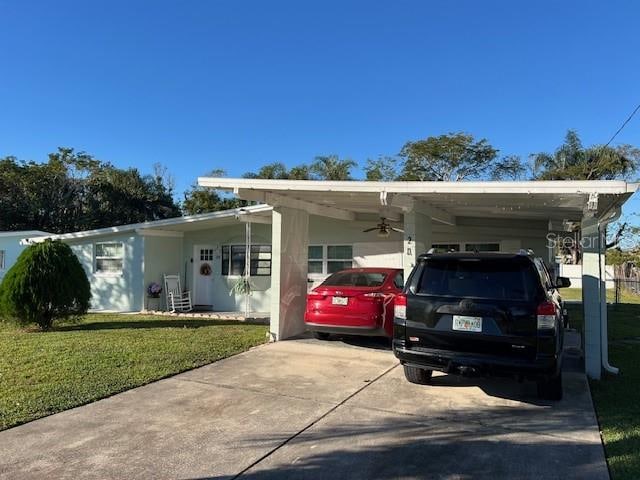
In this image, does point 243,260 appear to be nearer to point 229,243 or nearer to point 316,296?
point 229,243

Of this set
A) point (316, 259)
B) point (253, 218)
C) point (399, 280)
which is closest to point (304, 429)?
point (399, 280)

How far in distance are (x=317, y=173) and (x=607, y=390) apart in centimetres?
3315

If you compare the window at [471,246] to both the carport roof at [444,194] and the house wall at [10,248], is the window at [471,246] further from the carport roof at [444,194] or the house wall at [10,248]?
the house wall at [10,248]

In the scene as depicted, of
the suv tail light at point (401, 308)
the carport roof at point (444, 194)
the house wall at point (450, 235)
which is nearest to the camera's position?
the suv tail light at point (401, 308)

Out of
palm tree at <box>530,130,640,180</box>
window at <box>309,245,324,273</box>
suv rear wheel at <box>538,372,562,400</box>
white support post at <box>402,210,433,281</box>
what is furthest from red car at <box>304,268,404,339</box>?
palm tree at <box>530,130,640,180</box>

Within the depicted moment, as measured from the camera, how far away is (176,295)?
15758mm

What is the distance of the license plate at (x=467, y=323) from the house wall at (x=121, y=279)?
11984mm

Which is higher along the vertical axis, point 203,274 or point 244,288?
point 203,274

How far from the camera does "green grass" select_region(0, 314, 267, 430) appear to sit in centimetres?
A: 582

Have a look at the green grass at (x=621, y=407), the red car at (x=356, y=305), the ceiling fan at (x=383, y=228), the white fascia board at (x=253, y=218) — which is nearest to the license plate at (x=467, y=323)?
the green grass at (x=621, y=407)

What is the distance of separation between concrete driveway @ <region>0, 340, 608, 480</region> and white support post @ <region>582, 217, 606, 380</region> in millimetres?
400

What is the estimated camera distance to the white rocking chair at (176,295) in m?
15.6

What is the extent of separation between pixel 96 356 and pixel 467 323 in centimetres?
567

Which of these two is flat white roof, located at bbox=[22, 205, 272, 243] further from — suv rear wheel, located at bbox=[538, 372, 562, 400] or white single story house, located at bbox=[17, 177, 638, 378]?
suv rear wheel, located at bbox=[538, 372, 562, 400]
